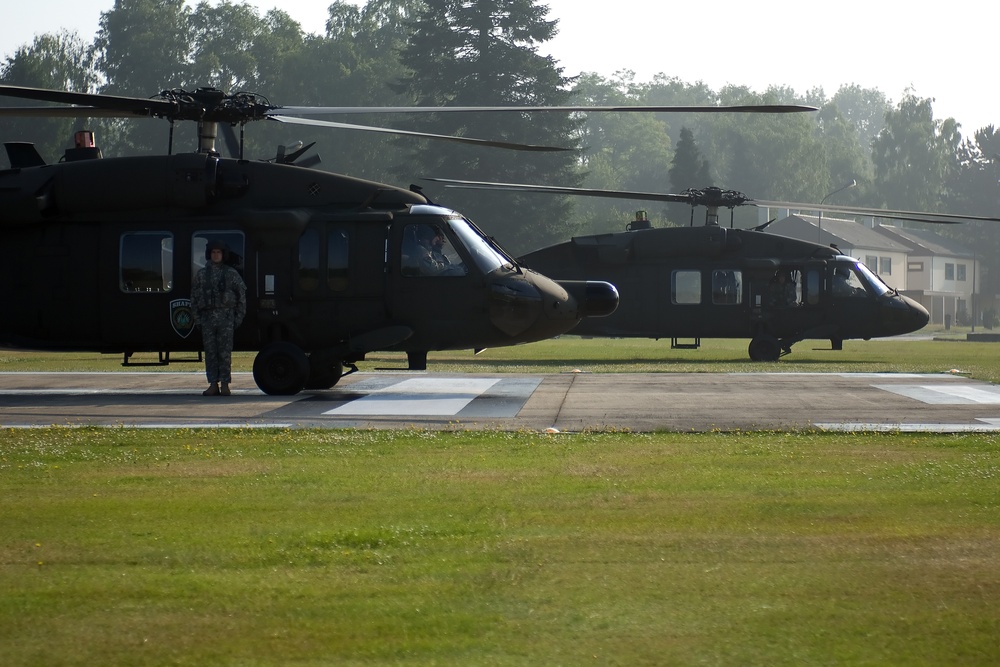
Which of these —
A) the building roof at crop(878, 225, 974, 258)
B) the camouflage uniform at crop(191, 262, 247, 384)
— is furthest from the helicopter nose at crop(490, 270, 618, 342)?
the building roof at crop(878, 225, 974, 258)

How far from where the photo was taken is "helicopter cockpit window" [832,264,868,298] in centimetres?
2789

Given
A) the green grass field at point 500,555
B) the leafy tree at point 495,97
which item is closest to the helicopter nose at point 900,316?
the green grass field at point 500,555

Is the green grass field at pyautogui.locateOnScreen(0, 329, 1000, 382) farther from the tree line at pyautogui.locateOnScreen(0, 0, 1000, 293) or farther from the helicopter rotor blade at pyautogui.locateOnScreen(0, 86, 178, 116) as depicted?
the tree line at pyautogui.locateOnScreen(0, 0, 1000, 293)

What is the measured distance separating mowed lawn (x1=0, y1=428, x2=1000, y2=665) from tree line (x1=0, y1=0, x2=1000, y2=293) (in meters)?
42.3

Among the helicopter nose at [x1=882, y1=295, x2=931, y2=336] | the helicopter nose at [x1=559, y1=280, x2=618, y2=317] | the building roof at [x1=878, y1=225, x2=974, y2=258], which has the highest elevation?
the building roof at [x1=878, y1=225, x2=974, y2=258]

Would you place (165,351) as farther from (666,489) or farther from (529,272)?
(666,489)

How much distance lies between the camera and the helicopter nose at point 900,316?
92.1ft

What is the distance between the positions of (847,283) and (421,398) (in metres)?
15.8

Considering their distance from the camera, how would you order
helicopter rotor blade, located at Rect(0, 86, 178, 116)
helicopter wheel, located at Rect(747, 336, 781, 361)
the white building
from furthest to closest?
the white building, helicopter wheel, located at Rect(747, 336, 781, 361), helicopter rotor blade, located at Rect(0, 86, 178, 116)

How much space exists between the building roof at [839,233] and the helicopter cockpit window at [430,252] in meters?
86.9

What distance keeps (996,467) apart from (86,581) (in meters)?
5.90

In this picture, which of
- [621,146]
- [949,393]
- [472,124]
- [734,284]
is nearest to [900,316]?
[734,284]

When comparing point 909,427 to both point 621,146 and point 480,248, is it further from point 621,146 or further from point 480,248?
point 621,146

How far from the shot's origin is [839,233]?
104 m
